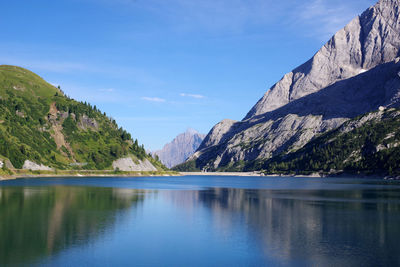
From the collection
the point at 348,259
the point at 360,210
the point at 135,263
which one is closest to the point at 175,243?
the point at 135,263

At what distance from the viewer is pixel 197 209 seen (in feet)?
315

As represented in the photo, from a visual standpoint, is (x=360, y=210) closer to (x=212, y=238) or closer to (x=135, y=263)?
(x=212, y=238)

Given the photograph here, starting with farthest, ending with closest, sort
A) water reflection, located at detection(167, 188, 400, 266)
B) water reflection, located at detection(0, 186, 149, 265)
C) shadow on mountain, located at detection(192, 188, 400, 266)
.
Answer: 1. water reflection, located at detection(0, 186, 149, 265)
2. shadow on mountain, located at detection(192, 188, 400, 266)
3. water reflection, located at detection(167, 188, 400, 266)

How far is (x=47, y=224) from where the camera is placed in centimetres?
6600

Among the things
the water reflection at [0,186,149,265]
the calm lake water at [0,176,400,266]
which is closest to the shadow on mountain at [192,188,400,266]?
the calm lake water at [0,176,400,266]

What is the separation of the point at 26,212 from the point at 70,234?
25.2 metres

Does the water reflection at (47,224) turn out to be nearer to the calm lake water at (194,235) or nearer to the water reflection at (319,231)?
the calm lake water at (194,235)

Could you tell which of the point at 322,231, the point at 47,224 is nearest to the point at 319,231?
the point at 322,231

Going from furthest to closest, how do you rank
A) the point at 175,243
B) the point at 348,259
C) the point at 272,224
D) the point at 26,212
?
1. the point at 26,212
2. the point at 272,224
3. the point at 175,243
4. the point at 348,259

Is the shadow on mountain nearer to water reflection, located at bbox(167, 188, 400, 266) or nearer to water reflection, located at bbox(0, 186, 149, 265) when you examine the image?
water reflection, located at bbox(167, 188, 400, 266)

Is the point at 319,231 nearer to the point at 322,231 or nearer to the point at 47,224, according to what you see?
the point at 322,231

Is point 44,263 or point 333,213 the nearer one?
point 44,263

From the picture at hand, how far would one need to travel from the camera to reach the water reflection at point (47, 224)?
157 ft

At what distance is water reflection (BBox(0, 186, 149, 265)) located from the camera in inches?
1885
